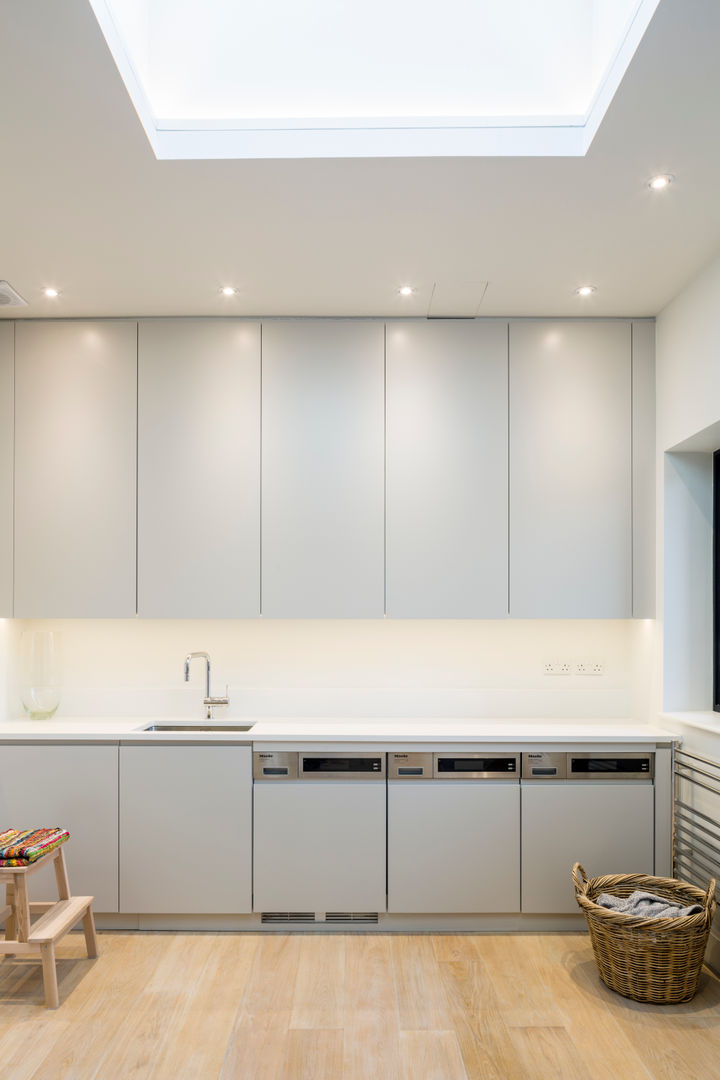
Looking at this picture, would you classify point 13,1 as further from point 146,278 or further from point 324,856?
point 324,856

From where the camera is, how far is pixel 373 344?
3844mm

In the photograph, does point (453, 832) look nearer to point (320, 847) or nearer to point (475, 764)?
point (475, 764)

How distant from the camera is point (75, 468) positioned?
3.83 metres

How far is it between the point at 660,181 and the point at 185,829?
299 cm

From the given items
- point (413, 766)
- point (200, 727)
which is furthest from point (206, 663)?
point (413, 766)

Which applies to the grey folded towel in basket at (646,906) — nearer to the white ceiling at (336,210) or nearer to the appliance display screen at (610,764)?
the appliance display screen at (610,764)

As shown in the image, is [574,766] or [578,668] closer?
[574,766]

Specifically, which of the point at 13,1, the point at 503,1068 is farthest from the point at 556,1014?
the point at 13,1

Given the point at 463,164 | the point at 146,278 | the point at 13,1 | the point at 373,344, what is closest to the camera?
the point at 13,1

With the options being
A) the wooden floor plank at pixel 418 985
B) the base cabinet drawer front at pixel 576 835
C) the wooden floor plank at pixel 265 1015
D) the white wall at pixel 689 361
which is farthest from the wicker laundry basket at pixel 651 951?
the white wall at pixel 689 361

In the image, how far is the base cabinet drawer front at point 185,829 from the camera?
3.51 meters

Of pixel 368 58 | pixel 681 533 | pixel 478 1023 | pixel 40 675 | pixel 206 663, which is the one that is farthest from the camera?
pixel 206 663

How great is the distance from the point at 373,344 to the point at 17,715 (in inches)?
96.2

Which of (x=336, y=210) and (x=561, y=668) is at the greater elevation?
(x=336, y=210)
